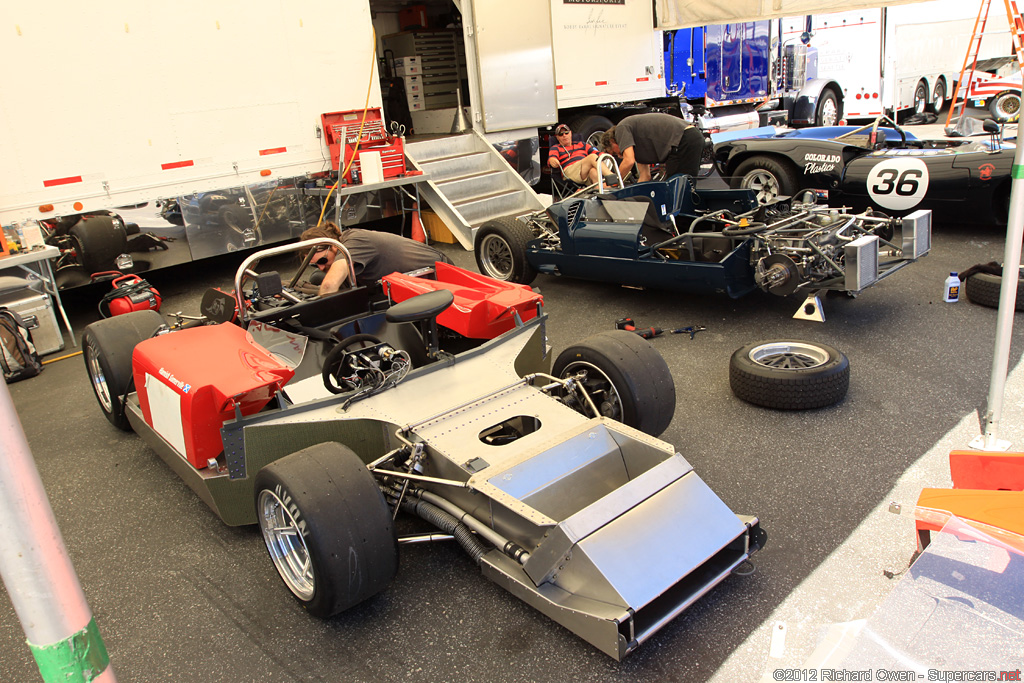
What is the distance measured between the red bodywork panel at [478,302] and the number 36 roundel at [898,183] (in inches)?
180

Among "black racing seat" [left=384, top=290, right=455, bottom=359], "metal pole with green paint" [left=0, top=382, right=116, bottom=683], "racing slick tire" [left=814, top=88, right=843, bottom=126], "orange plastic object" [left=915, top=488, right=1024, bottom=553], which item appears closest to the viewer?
"metal pole with green paint" [left=0, top=382, right=116, bottom=683]

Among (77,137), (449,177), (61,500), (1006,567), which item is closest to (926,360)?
(1006,567)

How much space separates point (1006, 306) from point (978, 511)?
5.44ft

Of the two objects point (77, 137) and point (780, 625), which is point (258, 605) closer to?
point (780, 625)

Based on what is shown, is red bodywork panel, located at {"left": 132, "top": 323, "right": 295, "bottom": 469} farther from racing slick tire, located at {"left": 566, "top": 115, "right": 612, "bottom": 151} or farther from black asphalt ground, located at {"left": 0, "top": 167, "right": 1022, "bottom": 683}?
racing slick tire, located at {"left": 566, "top": 115, "right": 612, "bottom": 151}

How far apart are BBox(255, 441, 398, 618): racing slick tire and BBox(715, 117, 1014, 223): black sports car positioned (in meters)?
5.75

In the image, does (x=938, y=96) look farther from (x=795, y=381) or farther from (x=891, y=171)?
(x=795, y=381)

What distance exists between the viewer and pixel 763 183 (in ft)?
26.1

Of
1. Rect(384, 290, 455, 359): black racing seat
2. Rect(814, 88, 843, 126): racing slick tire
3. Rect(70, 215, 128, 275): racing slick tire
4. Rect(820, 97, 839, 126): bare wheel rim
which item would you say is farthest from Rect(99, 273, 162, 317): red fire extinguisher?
Rect(820, 97, 839, 126): bare wheel rim

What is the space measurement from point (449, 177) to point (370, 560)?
7600 mm

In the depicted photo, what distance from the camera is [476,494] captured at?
271 cm

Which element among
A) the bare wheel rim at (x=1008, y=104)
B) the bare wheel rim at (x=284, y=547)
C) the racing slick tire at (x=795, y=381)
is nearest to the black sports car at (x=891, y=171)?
the racing slick tire at (x=795, y=381)

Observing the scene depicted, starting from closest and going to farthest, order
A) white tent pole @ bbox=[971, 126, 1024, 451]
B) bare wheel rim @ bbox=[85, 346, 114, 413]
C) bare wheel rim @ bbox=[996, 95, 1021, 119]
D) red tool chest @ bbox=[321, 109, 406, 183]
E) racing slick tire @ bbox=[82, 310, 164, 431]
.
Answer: white tent pole @ bbox=[971, 126, 1024, 451] < racing slick tire @ bbox=[82, 310, 164, 431] < bare wheel rim @ bbox=[85, 346, 114, 413] < red tool chest @ bbox=[321, 109, 406, 183] < bare wheel rim @ bbox=[996, 95, 1021, 119]

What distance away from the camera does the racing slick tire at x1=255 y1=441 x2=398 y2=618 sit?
2.51 meters
